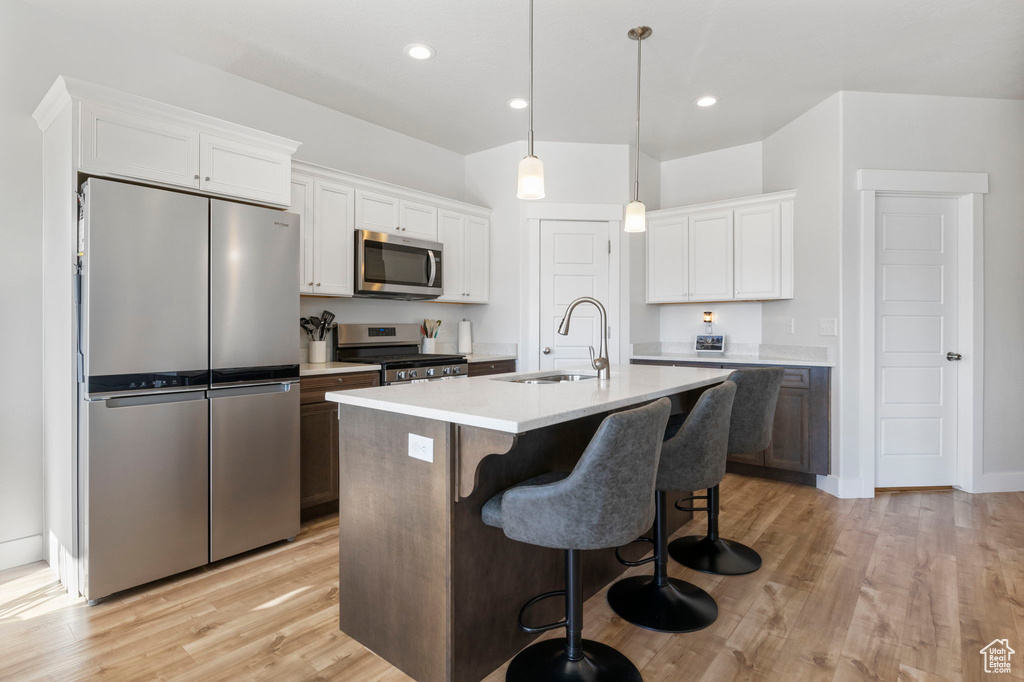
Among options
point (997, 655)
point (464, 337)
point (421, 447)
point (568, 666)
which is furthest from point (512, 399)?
point (464, 337)

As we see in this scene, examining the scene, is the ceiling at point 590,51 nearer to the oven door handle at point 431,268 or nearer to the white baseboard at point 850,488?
the oven door handle at point 431,268

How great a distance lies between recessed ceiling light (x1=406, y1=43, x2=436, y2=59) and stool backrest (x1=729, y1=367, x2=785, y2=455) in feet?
8.03

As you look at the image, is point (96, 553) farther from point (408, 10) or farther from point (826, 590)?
point (826, 590)

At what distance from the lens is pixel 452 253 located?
445 cm

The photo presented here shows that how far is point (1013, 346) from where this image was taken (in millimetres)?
3752

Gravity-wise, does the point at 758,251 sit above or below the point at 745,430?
above

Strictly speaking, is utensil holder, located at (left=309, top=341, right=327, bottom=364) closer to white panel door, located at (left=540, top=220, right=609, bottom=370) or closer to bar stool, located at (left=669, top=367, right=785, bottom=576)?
white panel door, located at (left=540, top=220, right=609, bottom=370)

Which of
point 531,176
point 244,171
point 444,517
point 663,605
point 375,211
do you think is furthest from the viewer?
point 375,211

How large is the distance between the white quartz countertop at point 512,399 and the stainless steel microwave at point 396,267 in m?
1.69

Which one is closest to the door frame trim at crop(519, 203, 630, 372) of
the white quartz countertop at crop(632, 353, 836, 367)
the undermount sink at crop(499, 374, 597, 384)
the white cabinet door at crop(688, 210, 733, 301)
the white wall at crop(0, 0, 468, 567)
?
the white quartz countertop at crop(632, 353, 836, 367)

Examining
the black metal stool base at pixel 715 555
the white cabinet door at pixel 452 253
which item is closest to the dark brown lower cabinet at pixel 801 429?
the black metal stool base at pixel 715 555

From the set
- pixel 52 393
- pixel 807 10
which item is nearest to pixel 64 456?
pixel 52 393

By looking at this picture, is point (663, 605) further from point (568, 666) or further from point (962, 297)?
point (962, 297)

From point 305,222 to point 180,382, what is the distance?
1.37 metres
